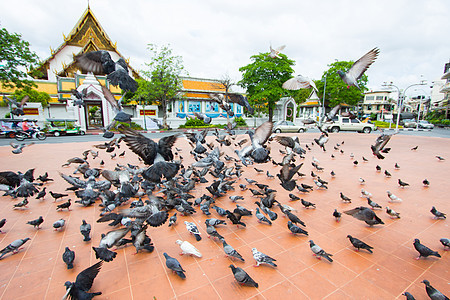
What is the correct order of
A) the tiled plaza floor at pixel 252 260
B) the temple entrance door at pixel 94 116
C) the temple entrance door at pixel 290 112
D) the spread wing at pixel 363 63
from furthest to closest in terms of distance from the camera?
the temple entrance door at pixel 290 112 < the temple entrance door at pixel 94 116 < the spread wing at pixel 363 63 < the tiled plaza floor at pixel 252 260

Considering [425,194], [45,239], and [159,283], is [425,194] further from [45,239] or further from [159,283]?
[45,239]

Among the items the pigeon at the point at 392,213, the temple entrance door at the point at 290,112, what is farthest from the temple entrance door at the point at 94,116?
the temple entrance door at the point at 290,112

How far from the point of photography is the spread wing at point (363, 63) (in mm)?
5226

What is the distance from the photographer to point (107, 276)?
2.56 m

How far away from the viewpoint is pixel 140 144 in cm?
318

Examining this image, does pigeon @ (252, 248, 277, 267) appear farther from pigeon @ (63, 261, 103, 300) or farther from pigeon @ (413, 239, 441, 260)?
pigeon @ (413, 239, 441, 260)

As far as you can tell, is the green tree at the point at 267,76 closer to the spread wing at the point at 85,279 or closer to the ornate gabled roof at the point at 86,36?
the ornate gabled roof at the point at 86,36

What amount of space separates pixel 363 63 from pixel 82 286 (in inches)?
282

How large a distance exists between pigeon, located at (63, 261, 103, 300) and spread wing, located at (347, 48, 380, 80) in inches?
266

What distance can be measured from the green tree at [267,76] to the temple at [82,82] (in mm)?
5513

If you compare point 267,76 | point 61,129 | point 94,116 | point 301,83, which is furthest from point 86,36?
point 301,83

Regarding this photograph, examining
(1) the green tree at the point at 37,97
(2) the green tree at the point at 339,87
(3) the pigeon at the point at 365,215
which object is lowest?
(3) the pigeon at the point at 365,215

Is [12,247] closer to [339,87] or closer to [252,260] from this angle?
[252,260]

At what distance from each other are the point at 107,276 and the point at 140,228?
719 mm
